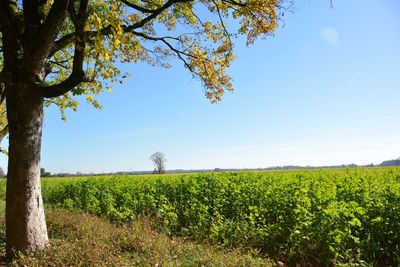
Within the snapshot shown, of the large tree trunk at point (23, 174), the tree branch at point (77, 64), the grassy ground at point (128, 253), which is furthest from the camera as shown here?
the large tree trunk at point (23, 174)

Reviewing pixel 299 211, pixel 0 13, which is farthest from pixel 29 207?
pixel 299 211

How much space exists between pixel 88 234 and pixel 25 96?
129 inches

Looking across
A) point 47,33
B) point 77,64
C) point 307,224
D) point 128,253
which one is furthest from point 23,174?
point 307,224

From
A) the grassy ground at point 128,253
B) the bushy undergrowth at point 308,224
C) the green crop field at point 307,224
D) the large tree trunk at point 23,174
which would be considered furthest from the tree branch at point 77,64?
the bushy undergrowth at point 308,224

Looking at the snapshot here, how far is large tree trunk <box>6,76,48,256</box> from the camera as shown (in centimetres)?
642

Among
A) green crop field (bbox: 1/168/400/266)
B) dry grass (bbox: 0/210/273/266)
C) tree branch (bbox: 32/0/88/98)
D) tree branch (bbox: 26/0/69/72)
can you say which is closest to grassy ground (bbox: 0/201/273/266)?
dry grass (bbox: 0/210/273/266)

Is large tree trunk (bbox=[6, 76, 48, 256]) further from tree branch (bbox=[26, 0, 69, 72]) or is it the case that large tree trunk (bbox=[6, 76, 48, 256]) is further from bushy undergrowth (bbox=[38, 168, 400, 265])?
bushy undergrowth (bbox=[38, 168, 400, 265])

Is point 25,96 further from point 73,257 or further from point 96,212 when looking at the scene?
point 96,212

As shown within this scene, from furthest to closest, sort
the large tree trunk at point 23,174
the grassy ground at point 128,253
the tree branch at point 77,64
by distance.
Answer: the large tree trunk at point 23,174
the tree branch at point 77,64
the grassy ground at point 128,253

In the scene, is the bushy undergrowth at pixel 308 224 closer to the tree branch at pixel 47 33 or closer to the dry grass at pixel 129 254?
the dry grass at pixel 129 254

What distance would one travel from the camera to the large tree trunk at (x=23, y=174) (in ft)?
21.1

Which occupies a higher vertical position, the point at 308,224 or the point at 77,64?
the point at 77,64

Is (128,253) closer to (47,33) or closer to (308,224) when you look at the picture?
(308,224)

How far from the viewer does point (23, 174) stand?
643cm
